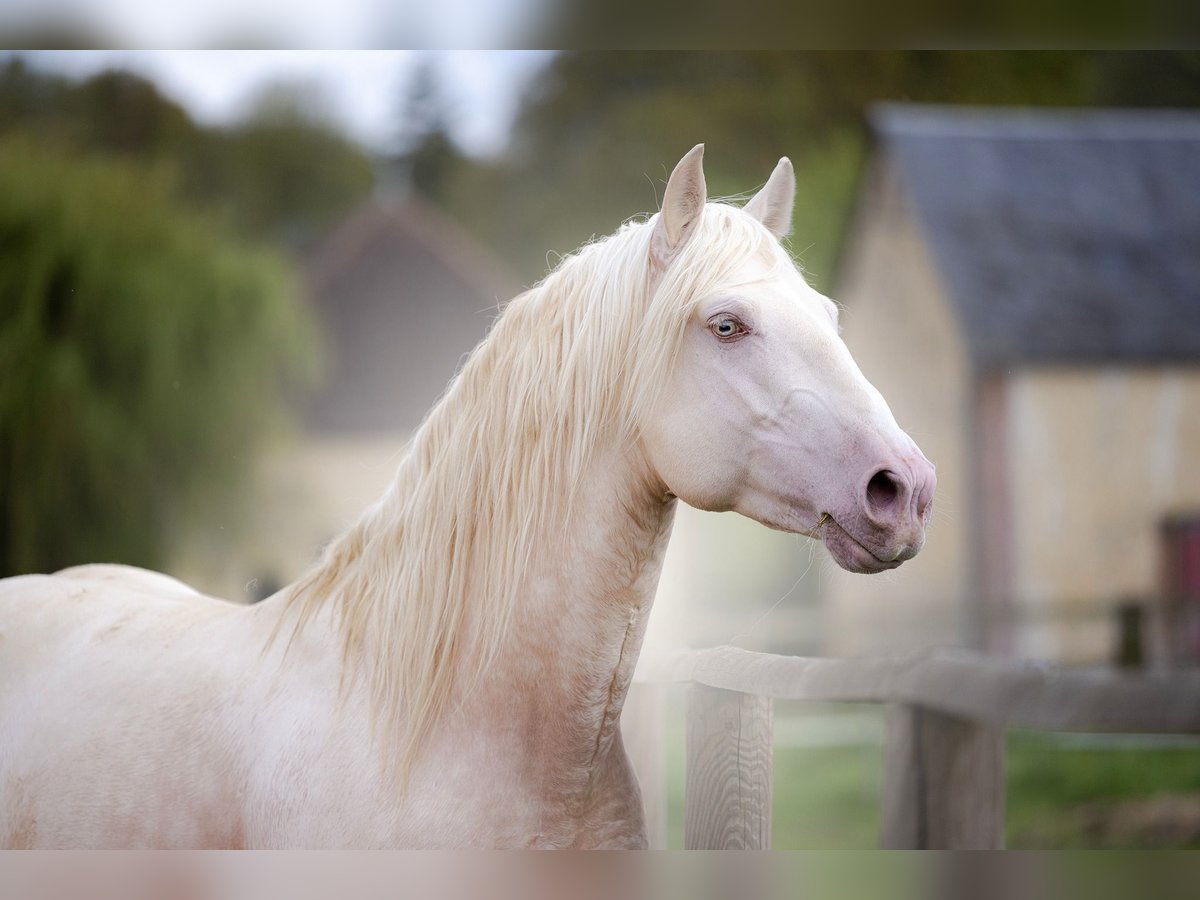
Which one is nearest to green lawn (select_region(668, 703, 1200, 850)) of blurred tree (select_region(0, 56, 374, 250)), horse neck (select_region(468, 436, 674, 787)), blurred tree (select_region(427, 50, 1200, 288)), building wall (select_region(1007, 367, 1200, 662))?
building wall (select_region(1007, 367, 1200, 662))

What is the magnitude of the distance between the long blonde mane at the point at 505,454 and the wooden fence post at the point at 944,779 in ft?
2.07

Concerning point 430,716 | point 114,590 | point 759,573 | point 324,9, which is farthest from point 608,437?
point 759,573

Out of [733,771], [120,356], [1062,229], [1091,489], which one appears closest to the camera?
[733,771]

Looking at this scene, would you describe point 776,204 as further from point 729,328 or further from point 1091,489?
point 1091,489

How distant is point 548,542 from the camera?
119 centimetres

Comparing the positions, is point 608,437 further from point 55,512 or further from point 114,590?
point 55,512

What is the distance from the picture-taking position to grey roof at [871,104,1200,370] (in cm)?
580

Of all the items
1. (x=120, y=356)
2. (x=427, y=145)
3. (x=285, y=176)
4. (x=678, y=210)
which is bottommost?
(x=678, y=210)

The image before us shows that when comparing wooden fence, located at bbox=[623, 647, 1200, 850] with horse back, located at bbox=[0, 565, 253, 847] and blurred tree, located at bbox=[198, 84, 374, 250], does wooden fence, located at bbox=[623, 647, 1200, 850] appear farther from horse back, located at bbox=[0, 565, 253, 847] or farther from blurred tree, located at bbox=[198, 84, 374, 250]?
blurred tree, located at bbox=[198, 84, 374, 250]

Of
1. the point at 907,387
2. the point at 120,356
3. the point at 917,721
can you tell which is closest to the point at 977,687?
the point at 917,721

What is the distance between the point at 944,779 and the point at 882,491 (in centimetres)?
56

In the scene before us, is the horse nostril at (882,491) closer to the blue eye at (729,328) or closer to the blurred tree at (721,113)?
the blue eye at (729,328)

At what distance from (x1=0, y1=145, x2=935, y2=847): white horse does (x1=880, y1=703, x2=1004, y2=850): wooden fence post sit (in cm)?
44

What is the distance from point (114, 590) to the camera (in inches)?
63.7
